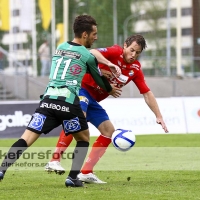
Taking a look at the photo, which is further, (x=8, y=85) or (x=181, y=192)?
(x=8, y=85)

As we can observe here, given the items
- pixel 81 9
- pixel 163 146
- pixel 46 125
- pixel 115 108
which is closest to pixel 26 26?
pixel 81 9

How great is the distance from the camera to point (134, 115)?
63.9 ft

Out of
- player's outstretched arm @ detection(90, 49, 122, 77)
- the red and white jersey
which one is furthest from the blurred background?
player's outstretched arm @ detection(90, 49, 122, 77)

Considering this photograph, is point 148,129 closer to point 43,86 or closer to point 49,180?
point 43,86

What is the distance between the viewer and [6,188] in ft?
27.2

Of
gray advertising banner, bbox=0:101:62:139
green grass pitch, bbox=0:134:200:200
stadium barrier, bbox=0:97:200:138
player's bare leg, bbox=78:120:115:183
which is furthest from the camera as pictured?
stadium barrier, bbox=0:97:200:138

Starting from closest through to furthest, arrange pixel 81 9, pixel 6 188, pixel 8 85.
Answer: pixel 6 188, pixel 8 85, pixel 81 9

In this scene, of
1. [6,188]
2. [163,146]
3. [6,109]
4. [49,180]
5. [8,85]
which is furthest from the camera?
[8,85]

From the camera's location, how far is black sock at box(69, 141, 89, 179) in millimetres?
8117

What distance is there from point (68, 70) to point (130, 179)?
7.65 ft

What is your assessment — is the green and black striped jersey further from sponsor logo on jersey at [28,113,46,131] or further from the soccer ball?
the soccer ball

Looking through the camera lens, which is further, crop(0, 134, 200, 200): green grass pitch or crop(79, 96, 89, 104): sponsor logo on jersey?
crop(79, 96, 89, 104): sponsor logo on jersey

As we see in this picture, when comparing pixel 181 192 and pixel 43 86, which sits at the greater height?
pixel 181 192

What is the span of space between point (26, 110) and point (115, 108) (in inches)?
108
